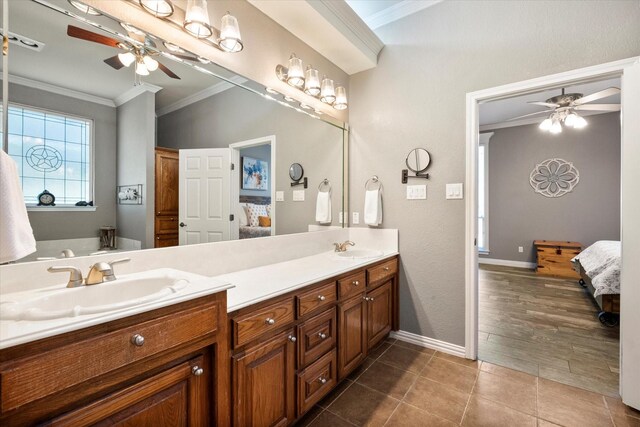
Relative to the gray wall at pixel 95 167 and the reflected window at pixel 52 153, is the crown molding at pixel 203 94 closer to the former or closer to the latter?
the gray wall at pixel 95 167

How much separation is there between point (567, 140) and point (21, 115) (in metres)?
6.61

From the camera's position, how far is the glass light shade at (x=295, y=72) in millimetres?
2119

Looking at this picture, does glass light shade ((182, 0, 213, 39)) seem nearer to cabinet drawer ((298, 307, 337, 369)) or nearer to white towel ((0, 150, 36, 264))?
white towel ((0, 150, 36, 264))

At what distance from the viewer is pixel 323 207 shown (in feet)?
8.57

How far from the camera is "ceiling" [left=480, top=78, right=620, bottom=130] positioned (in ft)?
12.4

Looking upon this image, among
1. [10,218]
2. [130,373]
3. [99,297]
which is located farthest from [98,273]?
[130,373]

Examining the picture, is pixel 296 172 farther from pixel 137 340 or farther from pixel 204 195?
pixel 137 340

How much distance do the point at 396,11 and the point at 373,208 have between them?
5.74 feet

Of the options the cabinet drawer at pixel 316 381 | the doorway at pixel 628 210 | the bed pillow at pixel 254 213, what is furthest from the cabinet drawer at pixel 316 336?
the doorway at pixel 628 210

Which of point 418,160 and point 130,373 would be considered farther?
point 418,160

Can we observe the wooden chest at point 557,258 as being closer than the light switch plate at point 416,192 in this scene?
No

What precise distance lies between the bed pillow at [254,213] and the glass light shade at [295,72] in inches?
38.1

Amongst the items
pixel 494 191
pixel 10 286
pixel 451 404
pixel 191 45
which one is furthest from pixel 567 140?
pixel 10 286

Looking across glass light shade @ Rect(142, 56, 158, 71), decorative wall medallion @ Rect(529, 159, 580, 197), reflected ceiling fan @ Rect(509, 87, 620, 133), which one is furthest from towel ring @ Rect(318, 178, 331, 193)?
decorative wall medallion @ Rect(529, 159, 580, 197)
